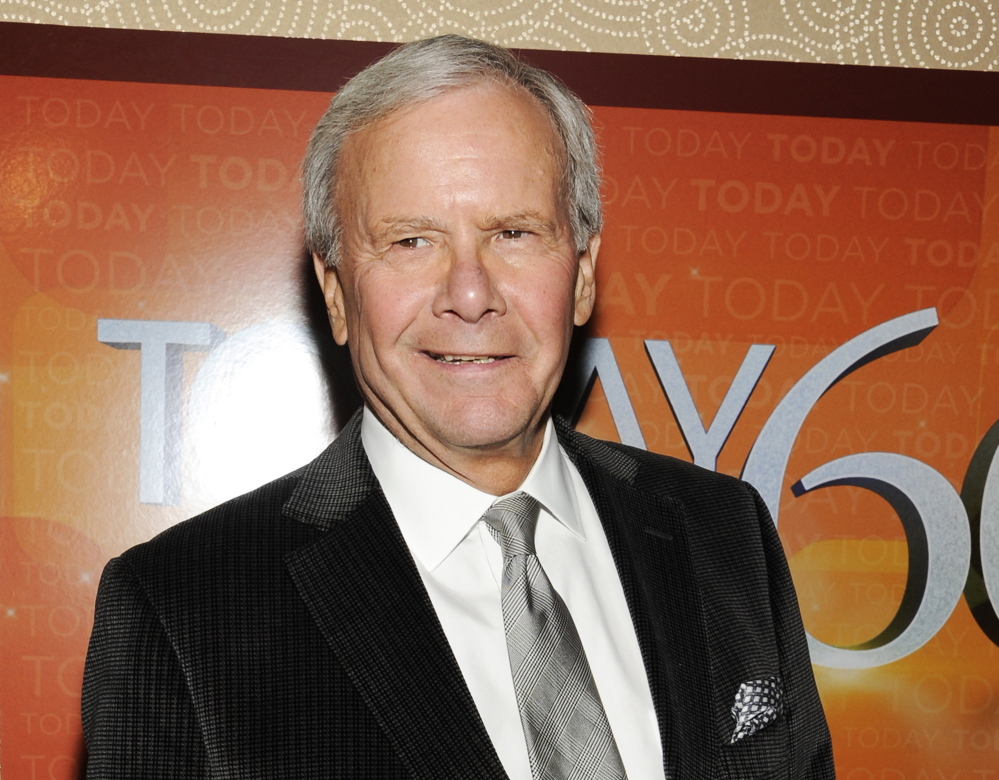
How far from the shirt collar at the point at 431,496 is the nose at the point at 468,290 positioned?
193 millimetres

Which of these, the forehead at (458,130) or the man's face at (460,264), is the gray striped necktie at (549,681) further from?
the forehead at (458,130)

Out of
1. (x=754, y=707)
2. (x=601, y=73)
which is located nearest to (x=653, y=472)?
(x=754, y=707)

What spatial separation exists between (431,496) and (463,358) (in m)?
0.17

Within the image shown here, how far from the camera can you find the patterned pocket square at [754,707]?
1.15 metres

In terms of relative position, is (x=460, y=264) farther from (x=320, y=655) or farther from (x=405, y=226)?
(x=320, y=655)

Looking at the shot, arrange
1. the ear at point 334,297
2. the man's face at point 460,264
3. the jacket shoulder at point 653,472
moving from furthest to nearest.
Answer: the jacket shoulder at point 653,472, the ear at point 334,297, the man's face at point 460,264

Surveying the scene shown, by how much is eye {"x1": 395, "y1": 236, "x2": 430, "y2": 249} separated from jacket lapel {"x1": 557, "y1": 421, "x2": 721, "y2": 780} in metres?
0.38

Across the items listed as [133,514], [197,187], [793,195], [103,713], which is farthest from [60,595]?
[793,195]

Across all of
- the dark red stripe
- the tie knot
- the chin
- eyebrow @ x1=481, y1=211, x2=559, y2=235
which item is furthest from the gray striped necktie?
the dark red stripe

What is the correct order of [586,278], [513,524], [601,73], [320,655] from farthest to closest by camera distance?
[601,73] → [586,278] → [513,524] → [320,655]

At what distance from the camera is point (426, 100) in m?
1.08

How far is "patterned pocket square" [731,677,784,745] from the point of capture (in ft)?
3.77

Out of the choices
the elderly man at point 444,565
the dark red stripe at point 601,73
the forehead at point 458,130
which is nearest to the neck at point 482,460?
the elderly man at point 444,565

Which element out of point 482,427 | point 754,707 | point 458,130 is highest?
point 458,130
